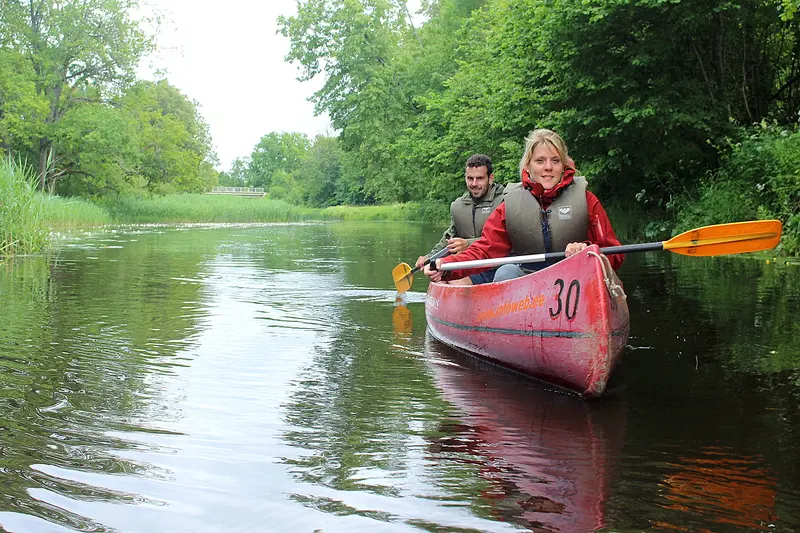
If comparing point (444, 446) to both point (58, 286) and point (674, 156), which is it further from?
point (674, 156)

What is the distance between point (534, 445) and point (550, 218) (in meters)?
2.12

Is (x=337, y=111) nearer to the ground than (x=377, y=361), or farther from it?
farther from it

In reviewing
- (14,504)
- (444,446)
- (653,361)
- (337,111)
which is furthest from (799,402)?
(337,111)

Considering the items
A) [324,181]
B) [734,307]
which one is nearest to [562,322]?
[734,307]

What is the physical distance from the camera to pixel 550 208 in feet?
18.3

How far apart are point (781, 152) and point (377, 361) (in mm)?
8998

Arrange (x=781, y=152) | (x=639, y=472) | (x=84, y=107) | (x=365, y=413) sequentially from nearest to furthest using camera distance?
(x=639, y=472), (x=365, y=413), (x=781, y=152), (x=84, y=107)

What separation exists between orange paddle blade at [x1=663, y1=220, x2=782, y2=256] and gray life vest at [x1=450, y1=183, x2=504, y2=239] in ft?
7.63

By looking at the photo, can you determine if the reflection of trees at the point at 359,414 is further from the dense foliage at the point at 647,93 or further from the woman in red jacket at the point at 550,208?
the dense foliage at the point at 647,93

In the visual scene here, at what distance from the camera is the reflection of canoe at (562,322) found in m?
4.55

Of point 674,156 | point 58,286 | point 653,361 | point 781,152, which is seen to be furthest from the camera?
point 674,156

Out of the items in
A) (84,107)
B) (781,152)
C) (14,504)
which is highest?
(84,107)

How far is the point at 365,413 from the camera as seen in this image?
438cm

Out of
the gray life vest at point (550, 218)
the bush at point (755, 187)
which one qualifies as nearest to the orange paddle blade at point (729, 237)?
the gray life vest at point (550, 218)
